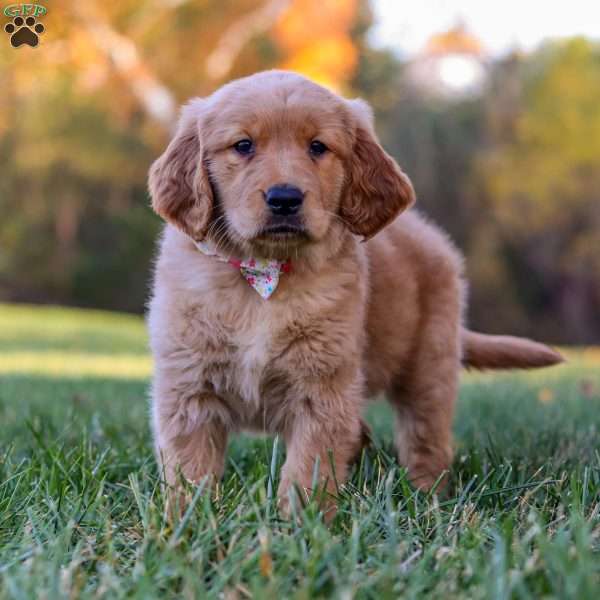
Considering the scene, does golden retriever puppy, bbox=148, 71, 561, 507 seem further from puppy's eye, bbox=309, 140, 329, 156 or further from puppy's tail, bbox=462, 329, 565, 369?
puppy's tail, bbox=462, 329, 565, 369

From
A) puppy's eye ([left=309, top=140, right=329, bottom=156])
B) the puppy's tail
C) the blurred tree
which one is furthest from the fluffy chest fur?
the blurred tree

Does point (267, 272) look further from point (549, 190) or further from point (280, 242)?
point (549, 190)

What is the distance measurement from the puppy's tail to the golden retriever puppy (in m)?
0.84

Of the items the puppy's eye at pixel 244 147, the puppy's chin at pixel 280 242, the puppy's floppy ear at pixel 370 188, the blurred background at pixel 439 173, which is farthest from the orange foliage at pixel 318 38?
the puppy's chin at pixel 280 242

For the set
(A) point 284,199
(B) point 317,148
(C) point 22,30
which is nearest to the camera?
(A) point 284,199

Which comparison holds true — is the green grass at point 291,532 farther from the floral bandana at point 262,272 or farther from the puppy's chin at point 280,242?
the puppy's chin at point 280,242

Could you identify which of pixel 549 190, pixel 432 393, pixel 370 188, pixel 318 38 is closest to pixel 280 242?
pixel 370 188

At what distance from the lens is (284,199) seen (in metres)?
2.52

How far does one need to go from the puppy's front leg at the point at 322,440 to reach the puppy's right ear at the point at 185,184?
626 millimetres

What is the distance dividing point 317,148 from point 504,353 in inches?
52.7

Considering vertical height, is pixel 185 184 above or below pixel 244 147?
below

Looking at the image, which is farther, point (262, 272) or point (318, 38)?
point (318, 38)

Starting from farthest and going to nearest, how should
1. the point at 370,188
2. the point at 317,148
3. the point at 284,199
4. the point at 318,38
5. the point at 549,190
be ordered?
the point at 549,190
the point at 318,38
the point at 370,188
the point at 317,148
the point at 284,199

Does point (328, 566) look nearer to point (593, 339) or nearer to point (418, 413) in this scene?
point (418, 413)
